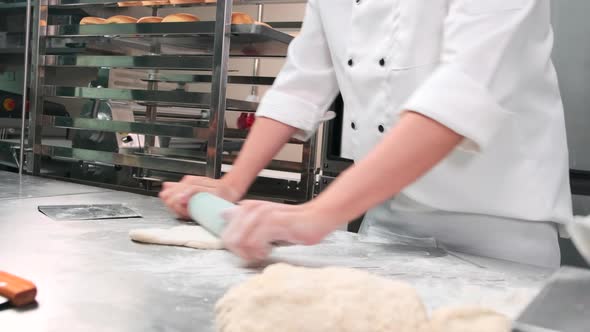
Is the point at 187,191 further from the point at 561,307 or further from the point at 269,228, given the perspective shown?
the point at 561,307

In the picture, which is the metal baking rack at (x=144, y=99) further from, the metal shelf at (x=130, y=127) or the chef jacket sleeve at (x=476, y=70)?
the chef jacket sleeve at (x=476, y=70)

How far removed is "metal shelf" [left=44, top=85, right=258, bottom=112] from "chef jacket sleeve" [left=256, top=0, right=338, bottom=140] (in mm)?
555

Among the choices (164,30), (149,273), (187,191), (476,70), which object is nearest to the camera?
(149,273)

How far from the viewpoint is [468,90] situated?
0.81 metres

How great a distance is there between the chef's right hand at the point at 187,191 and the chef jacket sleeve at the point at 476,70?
0.48m

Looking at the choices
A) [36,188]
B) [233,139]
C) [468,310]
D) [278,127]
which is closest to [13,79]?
[233,139]

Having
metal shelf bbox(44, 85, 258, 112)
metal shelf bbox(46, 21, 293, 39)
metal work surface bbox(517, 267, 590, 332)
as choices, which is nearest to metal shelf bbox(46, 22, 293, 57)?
metal shelf bbox(46, 21, 293, 39)

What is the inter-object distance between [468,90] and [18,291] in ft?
2.10

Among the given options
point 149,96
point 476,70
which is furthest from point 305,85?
point 149,96

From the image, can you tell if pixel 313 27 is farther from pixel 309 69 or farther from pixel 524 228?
pixel 524 228

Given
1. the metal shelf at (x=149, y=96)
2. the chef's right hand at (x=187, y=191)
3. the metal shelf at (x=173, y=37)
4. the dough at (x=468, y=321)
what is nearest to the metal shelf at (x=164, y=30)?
the metal shelf at (x=173, y=37)

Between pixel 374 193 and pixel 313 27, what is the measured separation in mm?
600

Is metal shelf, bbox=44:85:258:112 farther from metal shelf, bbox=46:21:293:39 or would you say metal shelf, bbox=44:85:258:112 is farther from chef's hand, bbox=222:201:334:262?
chef's hand, bbox=222:201:334:262

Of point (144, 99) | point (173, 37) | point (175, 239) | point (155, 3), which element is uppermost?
point (155, 3)
